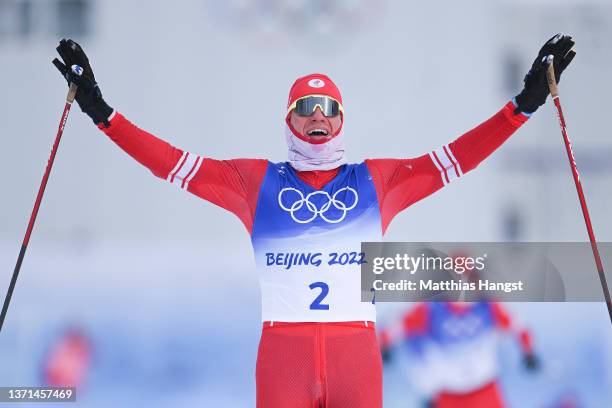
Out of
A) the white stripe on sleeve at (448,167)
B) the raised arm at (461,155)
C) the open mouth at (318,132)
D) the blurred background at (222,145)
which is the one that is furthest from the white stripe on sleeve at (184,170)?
the blurred background at (222,145)

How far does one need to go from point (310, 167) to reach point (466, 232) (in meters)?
1.89

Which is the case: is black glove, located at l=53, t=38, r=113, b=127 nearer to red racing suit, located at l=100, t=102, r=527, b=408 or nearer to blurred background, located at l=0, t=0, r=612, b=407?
red racing suit, located at l=100, t=102, r=527, b=408

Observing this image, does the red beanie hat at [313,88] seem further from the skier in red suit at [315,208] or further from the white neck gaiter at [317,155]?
the white neck gaiter at [317,155]

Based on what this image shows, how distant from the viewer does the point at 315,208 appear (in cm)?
255

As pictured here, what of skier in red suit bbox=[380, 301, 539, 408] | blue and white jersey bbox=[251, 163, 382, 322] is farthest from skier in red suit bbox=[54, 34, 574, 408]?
skier in red suit bbox=[380, 301, 539, 408]

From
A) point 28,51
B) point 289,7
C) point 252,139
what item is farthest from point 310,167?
point 28,51

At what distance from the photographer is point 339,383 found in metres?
2.39

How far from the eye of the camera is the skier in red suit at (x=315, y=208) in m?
2.41

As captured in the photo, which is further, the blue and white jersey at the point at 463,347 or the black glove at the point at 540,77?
the blue and white jersey at the point at 463,347

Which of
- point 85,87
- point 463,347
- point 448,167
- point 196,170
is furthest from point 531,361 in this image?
point 85,87

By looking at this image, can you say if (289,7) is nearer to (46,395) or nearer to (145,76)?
(145,76)

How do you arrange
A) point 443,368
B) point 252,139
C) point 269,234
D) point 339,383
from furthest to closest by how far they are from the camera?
point 252,139 < point 443,368 < point 269,234 < point 339,383

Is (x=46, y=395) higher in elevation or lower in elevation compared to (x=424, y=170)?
lower

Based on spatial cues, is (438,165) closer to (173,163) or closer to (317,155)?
(317,155)
